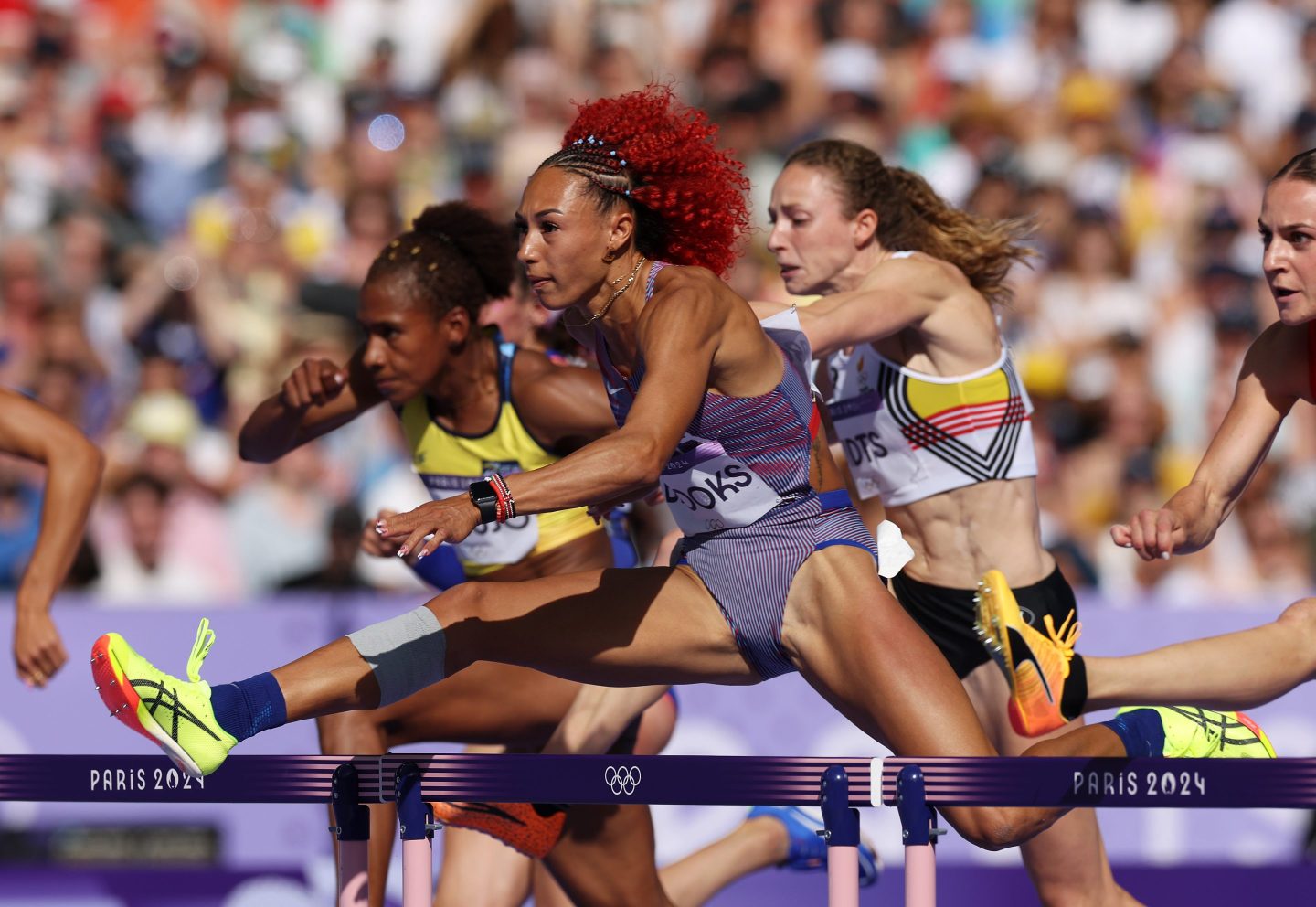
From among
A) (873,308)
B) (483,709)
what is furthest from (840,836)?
(483,709)

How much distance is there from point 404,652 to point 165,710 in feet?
1.92

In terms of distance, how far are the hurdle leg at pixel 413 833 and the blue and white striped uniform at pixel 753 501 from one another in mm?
878

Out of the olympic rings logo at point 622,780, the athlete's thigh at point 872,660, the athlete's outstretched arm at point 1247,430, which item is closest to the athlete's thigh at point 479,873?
the athlete's thigh at point 872,660

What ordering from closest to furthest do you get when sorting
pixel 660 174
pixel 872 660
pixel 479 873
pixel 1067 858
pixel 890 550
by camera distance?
pixel 872 660 < pixel 660 174 < pixel 890 550 < pixel 1067 858 < pixel 479 873

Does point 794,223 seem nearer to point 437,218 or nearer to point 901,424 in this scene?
point 901,424

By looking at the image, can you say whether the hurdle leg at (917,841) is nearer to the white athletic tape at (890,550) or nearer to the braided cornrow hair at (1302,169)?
the white athletic tape at (890,550)

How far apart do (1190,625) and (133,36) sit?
28.4ft

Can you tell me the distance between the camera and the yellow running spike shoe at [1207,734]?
4438mm

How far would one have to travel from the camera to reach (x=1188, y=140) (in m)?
11.4

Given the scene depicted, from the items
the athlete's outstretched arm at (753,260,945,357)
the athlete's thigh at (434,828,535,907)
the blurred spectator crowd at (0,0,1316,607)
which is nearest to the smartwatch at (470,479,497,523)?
the athlete's outstretched arm at (753,260,945,357)

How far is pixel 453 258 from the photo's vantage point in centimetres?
566

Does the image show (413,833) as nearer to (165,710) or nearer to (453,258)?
(165,710)

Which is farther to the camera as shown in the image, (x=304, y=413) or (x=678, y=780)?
(x=304, y=413)

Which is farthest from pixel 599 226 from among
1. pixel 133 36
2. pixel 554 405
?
pixel 133 36
